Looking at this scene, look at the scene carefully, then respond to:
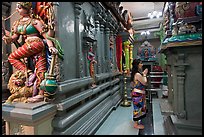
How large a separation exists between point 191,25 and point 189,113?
4.06ft

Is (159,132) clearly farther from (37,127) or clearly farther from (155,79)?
(155,79)

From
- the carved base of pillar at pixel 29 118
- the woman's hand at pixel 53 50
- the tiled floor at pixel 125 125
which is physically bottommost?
the tiled floor at pixel 125 125

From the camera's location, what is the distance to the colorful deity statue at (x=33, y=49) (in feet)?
6.11

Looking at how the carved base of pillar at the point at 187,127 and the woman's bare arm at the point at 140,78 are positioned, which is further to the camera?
the woman's bare arm at the point at 140,78

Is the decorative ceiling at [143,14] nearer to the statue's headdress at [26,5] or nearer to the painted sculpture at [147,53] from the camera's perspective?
the painted sculpture at [147,53]

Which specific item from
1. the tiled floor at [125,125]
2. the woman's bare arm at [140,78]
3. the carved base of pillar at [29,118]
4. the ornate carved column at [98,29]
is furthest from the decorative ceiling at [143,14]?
the carved base of pillar at [29,118]

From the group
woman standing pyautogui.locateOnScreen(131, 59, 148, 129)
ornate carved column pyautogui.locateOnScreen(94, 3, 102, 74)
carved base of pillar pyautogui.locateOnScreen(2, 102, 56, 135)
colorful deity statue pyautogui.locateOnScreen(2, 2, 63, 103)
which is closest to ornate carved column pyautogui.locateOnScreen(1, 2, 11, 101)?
colorful deity statue pyautogui.locateOnScreen(2, 2, 63, 103)

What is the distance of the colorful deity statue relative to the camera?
73.3 inches

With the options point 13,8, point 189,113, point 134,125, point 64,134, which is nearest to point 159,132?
point 134,125

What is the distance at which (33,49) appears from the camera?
1.86m

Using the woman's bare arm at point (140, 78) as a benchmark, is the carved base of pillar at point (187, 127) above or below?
→ below

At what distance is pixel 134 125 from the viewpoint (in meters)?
3.10

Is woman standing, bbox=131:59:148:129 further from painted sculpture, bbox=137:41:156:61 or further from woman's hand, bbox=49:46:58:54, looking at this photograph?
painted sculpture, bbox=137:41:156:61

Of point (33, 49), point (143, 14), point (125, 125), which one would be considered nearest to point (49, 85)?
point (33, 49)
